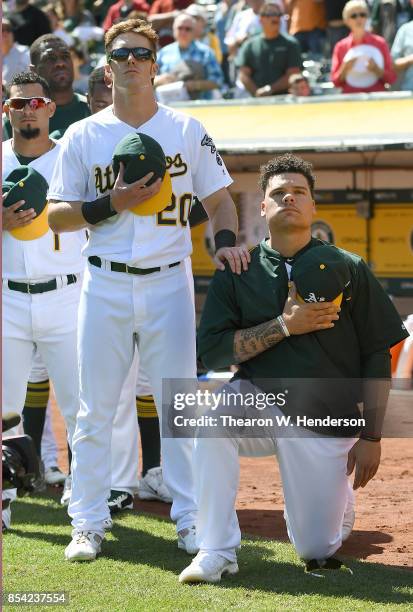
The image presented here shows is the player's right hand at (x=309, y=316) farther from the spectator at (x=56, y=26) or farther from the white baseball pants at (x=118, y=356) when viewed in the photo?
the spectator at (x=56, y=26)

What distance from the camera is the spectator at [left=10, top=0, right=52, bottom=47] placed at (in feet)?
43.4

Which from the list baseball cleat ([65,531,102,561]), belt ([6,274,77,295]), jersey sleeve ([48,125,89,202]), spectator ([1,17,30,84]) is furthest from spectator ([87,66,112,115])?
spectator ([1,17,30,84])

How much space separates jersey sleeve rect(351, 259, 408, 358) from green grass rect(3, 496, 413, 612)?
897mm

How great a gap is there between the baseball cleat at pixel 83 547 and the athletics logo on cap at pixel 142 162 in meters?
1.37

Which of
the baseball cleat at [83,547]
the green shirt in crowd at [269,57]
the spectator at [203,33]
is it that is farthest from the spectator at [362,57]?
the baseball cleat at [83,547]

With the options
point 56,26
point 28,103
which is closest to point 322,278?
point 28,103

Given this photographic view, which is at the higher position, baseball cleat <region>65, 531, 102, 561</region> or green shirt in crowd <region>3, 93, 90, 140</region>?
green shirt in crowd <region>3, 93, 90, 140</region>

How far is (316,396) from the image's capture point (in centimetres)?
433


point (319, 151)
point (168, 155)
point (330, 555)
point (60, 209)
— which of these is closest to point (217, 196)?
point (168, 155)

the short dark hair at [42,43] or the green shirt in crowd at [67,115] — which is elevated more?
the short dark hair at [42,43]

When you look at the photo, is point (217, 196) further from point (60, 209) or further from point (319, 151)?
point (319, 151)

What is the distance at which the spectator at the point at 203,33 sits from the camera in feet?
38.8

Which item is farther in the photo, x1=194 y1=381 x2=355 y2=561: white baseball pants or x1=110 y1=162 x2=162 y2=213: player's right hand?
x1=110 y1=162 x2=162 y2=213: player's right hand

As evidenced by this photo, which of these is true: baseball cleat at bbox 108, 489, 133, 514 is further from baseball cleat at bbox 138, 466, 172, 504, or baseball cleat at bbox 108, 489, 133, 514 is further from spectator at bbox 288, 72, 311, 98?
spectator at bbox 288, 72, 311, 98
